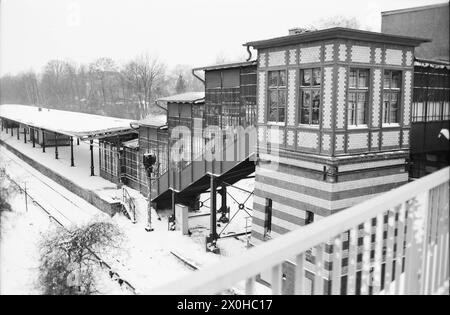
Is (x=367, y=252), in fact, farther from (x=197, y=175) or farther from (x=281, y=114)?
(x=197, y=175)

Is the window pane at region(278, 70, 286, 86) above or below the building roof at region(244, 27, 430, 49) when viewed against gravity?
below

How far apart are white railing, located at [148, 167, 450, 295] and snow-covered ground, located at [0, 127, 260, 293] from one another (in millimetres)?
2806

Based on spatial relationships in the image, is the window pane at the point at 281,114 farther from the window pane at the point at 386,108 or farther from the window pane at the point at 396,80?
the window pane at the point at 396,80

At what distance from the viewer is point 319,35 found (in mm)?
9438

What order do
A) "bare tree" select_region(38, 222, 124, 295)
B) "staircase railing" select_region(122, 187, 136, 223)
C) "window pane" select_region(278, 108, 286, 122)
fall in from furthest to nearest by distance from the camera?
1. "staircase railing" select_region(122, 187, 136, 223)
2. "window pane" select_region(278, 108, 286, 122)
3. "bare tree" select_region(38, 222, 124, 295)

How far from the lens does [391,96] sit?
10.5 meters

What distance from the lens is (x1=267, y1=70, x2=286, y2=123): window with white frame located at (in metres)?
10.8

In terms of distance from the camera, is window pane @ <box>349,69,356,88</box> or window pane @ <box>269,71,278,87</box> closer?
window pane @ <box>349,69,356,88</box>

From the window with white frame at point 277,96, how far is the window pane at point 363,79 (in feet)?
5.90

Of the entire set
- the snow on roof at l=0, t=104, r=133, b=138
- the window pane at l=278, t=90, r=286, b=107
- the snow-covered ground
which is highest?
the window pane at l=278, t=90, r=286, b=107

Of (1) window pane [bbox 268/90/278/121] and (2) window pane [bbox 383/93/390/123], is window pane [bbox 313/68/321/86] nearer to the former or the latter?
(1) window pane [bbox 268/90/278/121]

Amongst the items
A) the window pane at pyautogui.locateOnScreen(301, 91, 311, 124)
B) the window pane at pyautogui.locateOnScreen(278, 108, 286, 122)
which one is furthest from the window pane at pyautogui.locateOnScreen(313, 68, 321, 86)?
the window pane at pyautogui.locateOnScreen(278, 108, 286, 122)

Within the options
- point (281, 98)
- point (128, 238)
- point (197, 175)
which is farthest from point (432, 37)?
point (128, 238)
